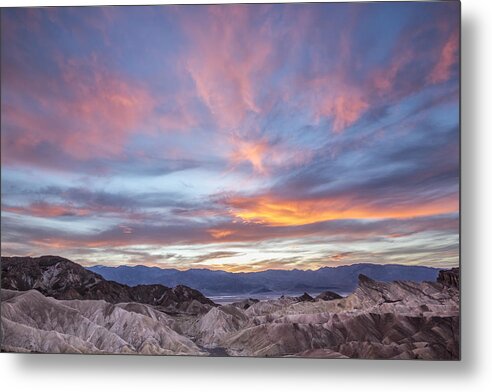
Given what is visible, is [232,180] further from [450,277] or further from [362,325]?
[450,277]

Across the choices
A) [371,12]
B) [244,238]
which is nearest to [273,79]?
[371,12]

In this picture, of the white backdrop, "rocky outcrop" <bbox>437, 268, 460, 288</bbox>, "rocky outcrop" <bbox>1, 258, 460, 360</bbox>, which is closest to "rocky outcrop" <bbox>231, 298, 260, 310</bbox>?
"rocky outcrop" <bbox>1, 258, 460, 360</bbox>

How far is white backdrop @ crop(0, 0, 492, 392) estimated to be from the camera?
8.61 ft

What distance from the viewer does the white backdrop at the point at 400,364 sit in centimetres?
262

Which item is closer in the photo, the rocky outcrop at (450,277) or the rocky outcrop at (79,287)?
the rocky outcrop at (450,277)

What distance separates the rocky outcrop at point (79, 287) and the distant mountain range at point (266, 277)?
3 centimetres

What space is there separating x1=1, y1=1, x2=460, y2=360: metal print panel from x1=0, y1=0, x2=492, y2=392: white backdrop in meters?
0.09

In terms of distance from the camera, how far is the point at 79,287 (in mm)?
2740

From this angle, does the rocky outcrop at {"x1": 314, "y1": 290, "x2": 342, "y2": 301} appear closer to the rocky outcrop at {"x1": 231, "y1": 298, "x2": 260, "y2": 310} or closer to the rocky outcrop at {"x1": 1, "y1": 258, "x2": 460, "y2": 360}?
the rocky outcrop at {"x1": 1, "y1": 258, "x2": 460, "y2": 360}

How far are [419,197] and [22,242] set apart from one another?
163cm

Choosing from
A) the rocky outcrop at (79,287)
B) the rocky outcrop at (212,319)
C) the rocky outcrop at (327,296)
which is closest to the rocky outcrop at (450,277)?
the rocky outcrop at (212,319)

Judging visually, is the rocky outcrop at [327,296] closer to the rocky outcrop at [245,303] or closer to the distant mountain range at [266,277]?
the distant mountain range at [266,277]

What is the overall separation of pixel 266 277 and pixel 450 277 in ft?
2.37

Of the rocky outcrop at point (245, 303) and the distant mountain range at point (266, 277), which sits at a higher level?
the distant mountain range at point (266, 277)
